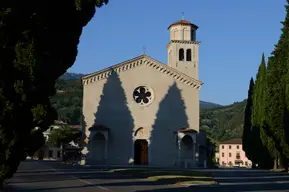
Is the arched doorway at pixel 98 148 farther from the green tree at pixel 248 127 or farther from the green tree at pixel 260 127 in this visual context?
the green tree at pixel 248 127

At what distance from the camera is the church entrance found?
43.9 metres

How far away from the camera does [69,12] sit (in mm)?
15094

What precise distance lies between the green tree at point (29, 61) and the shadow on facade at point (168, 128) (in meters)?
28.4

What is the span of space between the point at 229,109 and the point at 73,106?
268 ft

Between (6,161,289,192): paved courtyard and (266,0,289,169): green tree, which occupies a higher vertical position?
(266,0,289,169): green tree

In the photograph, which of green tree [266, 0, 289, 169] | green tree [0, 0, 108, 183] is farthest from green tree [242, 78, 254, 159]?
green tree [0, 0, 108, 183]

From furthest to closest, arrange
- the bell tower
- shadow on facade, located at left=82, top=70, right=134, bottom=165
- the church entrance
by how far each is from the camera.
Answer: the bell tower → the church entrance → shadow on facade, located at left=82, top=70, right=134, bottom=165

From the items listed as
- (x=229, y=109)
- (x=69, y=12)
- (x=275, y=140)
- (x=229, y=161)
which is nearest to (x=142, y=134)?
(x=275, y=140)

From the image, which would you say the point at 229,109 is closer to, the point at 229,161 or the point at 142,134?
the point at 229,161

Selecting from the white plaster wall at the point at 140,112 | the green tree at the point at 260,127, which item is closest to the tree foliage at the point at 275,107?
the green tree at the point at 260,127

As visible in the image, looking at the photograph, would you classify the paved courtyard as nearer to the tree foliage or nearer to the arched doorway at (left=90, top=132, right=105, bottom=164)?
the tree foliage

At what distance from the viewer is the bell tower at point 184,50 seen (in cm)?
4978

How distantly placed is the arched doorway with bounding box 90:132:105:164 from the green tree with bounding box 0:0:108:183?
26947 mm

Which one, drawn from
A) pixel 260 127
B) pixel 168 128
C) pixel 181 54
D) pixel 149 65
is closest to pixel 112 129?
pixel 168 128
